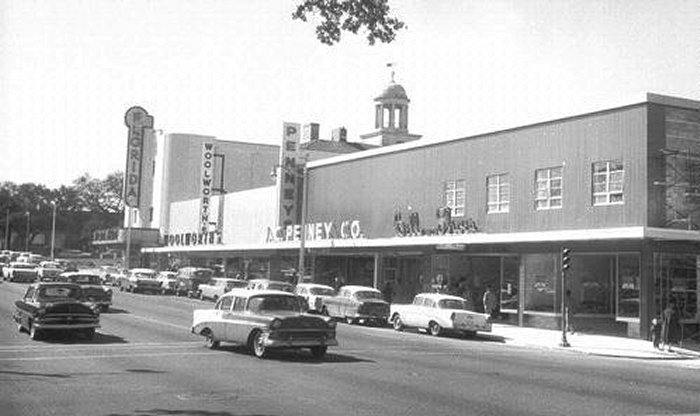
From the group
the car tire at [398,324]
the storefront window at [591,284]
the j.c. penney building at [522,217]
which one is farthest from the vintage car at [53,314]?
the storefront window at [591,284]

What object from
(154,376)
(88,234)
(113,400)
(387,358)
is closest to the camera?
(113,400)

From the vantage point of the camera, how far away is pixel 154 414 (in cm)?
1102

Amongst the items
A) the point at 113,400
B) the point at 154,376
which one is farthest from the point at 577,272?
the point at 113,400

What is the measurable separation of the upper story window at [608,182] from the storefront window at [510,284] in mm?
5222

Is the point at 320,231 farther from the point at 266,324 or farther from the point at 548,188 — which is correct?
the point at 266,324

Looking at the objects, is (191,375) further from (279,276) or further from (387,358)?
(279,276)

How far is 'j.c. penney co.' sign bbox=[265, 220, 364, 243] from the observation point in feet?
149

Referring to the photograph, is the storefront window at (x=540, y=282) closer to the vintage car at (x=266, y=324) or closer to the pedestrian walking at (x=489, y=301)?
the pedestrian walking at (x=489, y=301)

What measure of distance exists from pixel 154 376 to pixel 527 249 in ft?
73.2

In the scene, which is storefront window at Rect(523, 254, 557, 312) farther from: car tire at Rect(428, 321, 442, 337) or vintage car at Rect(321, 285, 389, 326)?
vintage car at Rect(321, 285, 389, 326)

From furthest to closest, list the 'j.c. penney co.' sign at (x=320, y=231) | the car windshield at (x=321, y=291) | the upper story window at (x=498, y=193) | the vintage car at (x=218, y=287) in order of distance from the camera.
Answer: the 'j.c. penney co.' sign at (x=320, y=231) < the vintage car at (x=218, y=287) < the upper story window at (x=498, y=193) < the car windshield at (x=321, y=291)

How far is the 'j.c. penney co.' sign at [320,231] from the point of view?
1789 inches

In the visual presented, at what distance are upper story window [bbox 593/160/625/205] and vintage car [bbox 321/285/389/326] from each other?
9607 mm

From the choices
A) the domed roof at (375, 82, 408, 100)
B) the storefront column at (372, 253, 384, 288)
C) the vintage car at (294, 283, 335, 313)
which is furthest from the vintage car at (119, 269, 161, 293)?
the domed roof at (375, 82, 408, 100)
